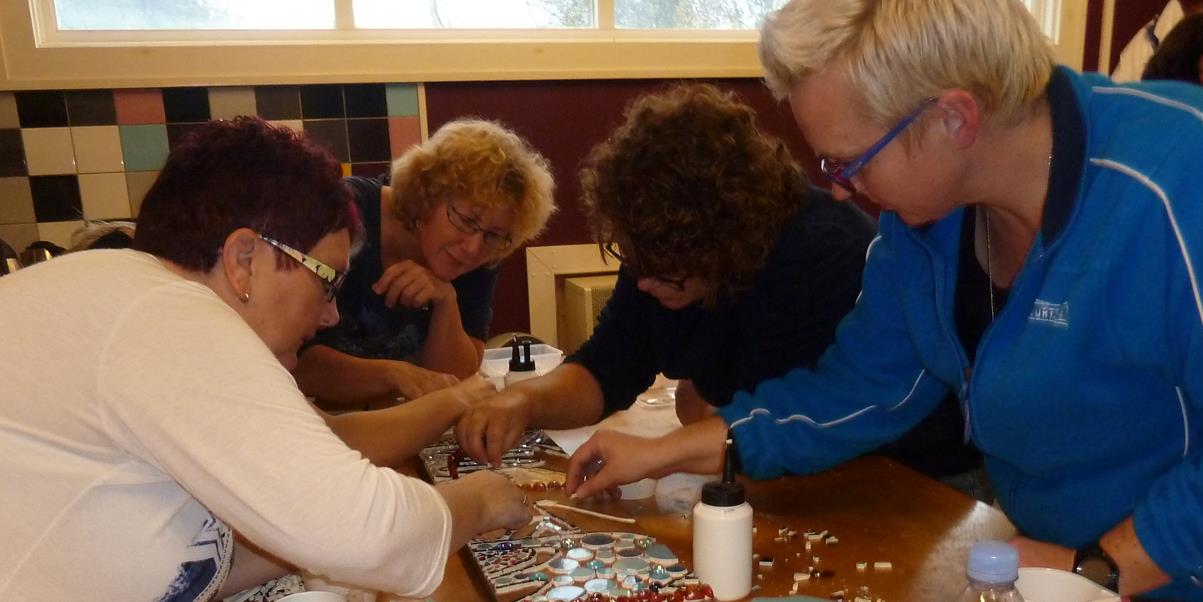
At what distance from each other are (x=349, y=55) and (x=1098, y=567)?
2.75m

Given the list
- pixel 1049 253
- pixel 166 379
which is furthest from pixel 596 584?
pixel 1049 253

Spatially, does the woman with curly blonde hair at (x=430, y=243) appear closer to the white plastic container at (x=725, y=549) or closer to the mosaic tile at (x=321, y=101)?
the mosaic tile at (x=321, y=101)

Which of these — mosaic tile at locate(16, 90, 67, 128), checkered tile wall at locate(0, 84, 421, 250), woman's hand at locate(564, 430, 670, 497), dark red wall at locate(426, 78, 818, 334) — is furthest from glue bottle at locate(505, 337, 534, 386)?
mosaic tile at locate(16, 90, 67, 128)

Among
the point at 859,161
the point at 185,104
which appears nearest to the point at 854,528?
the point at 859,161

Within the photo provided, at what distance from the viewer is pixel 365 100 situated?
319 cm

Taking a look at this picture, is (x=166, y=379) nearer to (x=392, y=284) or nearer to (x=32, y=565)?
(x=32, y=565)

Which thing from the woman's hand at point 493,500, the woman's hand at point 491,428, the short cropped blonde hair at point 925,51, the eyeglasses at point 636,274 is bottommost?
the woman's hand at point 491,428

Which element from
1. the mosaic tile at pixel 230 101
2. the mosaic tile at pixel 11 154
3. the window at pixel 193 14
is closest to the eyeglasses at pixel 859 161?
the mosaic tile at pixel 230 101

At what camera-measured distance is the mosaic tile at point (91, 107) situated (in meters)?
2.98

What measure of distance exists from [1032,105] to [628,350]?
100cm

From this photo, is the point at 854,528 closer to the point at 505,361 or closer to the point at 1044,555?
the point at 1044,555

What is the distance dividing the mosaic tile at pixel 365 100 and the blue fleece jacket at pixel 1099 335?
88.5 inches

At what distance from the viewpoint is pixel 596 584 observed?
3.65 feet

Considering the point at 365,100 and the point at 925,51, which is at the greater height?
the point at 925,51
